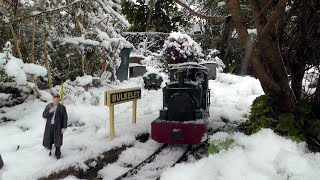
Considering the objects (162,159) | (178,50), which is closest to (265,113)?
(162,159)

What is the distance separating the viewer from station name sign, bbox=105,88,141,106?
248 inches

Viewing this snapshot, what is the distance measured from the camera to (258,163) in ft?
11.7

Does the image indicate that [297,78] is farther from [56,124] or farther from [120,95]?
[56,124]

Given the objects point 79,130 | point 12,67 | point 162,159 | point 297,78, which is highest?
point 12,67

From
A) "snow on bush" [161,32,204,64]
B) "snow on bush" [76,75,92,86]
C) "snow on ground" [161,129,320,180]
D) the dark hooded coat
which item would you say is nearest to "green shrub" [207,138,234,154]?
"snow on ground" [161,129,320,180]

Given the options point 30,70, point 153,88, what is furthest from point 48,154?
point 153,88

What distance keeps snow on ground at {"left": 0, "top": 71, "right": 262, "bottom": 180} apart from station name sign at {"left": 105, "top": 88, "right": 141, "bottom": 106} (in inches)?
27.4

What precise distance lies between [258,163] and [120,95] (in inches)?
145

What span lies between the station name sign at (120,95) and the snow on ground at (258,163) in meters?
2.53

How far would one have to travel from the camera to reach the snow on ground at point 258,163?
3396mm

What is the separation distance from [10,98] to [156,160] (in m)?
4.63

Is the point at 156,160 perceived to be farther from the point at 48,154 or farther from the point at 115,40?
the point at 115,40

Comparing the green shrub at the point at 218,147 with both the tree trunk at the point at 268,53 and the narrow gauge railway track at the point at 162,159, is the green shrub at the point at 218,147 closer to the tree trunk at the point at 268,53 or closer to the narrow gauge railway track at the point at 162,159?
the narrow gauge railway track at the point at 162,159

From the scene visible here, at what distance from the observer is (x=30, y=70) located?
6.63 m
